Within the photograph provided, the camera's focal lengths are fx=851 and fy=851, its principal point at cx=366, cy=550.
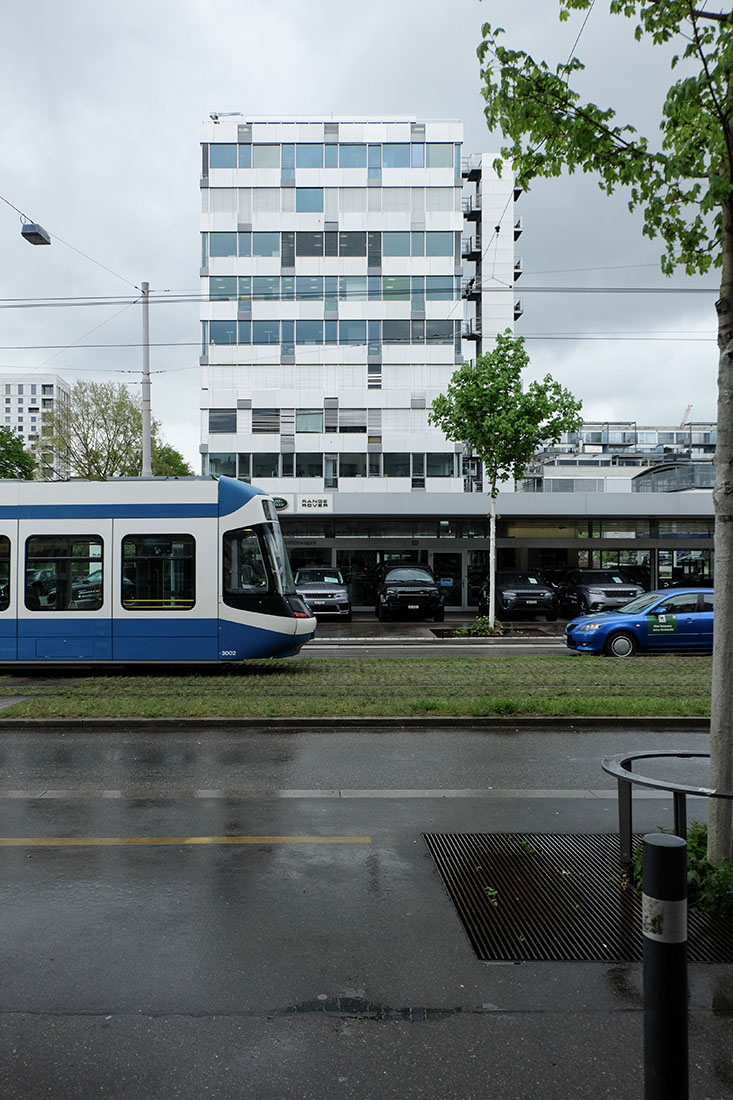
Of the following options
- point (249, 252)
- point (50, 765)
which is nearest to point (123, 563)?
point (50, 765)

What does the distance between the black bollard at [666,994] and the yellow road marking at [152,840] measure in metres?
3.45

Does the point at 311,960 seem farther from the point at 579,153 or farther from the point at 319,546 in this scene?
the point at 319,546

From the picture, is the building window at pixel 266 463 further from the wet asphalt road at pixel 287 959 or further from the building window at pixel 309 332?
the wet asphalt road at pixel 287 959

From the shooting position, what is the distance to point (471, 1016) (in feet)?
11.8

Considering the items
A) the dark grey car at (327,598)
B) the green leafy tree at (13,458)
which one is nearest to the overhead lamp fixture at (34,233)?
the dark grey car at (327,598)

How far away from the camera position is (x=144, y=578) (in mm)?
13758

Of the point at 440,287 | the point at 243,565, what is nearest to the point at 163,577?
the point at 243,565

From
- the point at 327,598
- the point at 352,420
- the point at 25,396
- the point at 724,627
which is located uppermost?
the point at 25,396

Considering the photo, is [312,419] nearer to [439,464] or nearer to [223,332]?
[223,332]

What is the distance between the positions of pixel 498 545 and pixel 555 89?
28.1 metres

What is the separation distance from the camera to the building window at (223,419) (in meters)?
45.8

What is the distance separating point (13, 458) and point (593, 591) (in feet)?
138

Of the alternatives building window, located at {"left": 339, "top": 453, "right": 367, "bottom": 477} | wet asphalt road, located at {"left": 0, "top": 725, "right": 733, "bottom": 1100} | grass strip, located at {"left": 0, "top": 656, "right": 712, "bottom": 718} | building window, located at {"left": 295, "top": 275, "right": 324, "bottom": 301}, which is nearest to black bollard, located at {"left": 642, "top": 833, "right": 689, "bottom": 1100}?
wet asphalt road, located at {"left": 0, "top": 725, "right": 733, "bottom": 1100}

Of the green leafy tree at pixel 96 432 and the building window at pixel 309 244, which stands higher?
the building window at pixel 309 244
